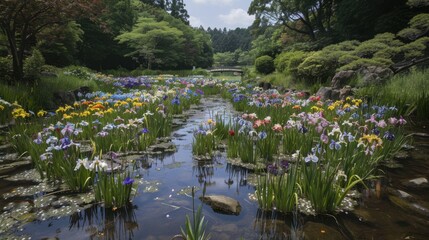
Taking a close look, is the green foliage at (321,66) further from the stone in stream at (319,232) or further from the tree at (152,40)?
the tree at (152,40)

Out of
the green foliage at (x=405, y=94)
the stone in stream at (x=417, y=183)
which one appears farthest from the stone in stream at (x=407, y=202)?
the green foliage at (x=405, y=94)

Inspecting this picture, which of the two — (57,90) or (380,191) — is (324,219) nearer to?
(380,191)

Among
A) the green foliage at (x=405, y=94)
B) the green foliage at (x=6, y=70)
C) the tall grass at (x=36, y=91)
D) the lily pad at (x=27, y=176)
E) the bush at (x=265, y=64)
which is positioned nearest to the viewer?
the lily pad at (x=27, y=176)

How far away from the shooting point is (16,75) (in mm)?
9219

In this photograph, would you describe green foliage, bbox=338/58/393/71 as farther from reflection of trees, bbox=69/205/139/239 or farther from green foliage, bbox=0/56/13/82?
green foliage, bbox=0/56/13/82

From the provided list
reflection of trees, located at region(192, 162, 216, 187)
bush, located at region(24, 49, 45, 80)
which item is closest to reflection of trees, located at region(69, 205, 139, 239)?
reflection of trees, located at region(192, 162, 216, 187)

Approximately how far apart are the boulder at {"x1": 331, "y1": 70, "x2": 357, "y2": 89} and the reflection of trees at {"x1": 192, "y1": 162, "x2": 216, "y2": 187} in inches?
293

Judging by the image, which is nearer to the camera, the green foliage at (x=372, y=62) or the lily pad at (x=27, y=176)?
the lily pad at (x=27, y=176)

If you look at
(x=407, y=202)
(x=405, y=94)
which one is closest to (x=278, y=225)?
(x=407, y=202)

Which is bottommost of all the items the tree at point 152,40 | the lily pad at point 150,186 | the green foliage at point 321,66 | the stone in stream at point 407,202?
the lily pad at point 150,186

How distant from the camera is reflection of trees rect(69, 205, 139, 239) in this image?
2.68 meters

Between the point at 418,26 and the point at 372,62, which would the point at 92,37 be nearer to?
the point at 372,62

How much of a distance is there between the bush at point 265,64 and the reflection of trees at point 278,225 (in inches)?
757

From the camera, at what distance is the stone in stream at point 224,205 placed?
10.1 feet
